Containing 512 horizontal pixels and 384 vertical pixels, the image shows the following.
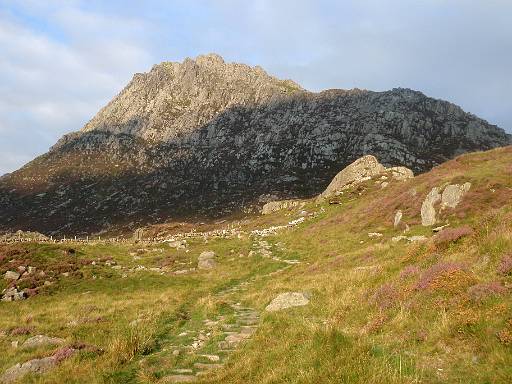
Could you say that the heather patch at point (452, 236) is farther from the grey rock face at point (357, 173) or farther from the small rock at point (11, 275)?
the grey rock face at point (357, 173)

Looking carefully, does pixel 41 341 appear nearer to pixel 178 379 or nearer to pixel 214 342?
pixel 214 342

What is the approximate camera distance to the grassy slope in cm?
874

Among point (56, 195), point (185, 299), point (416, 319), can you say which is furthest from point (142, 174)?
point (416, 319)

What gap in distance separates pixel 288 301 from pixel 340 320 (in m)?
4.58

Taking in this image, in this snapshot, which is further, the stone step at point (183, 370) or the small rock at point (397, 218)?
the small rock at point (397, 218)

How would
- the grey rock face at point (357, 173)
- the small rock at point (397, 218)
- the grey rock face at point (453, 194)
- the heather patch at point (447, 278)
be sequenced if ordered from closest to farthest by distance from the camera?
1. the heather patch at point (447, 278)
2. the grey rock face at point (453, 194)
3. the small rock at point (397, 218)
4. the grey rock face at point (357, 173)

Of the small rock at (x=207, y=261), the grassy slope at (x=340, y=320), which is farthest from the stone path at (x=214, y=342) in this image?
the small rock at (x=207, y=261)

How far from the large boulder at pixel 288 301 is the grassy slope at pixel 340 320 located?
0.60m

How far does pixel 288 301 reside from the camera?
18359 mm

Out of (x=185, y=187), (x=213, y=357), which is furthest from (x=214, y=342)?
(x=185, y=187)

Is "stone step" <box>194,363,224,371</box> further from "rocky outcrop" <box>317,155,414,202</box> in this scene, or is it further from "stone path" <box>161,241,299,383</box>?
"rocky outcrop" <box>317,155,414,202</box>

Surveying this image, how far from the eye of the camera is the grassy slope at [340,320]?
874cm

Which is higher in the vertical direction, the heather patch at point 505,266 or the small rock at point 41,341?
the heather patch at point 505,266

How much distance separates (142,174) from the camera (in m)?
195
